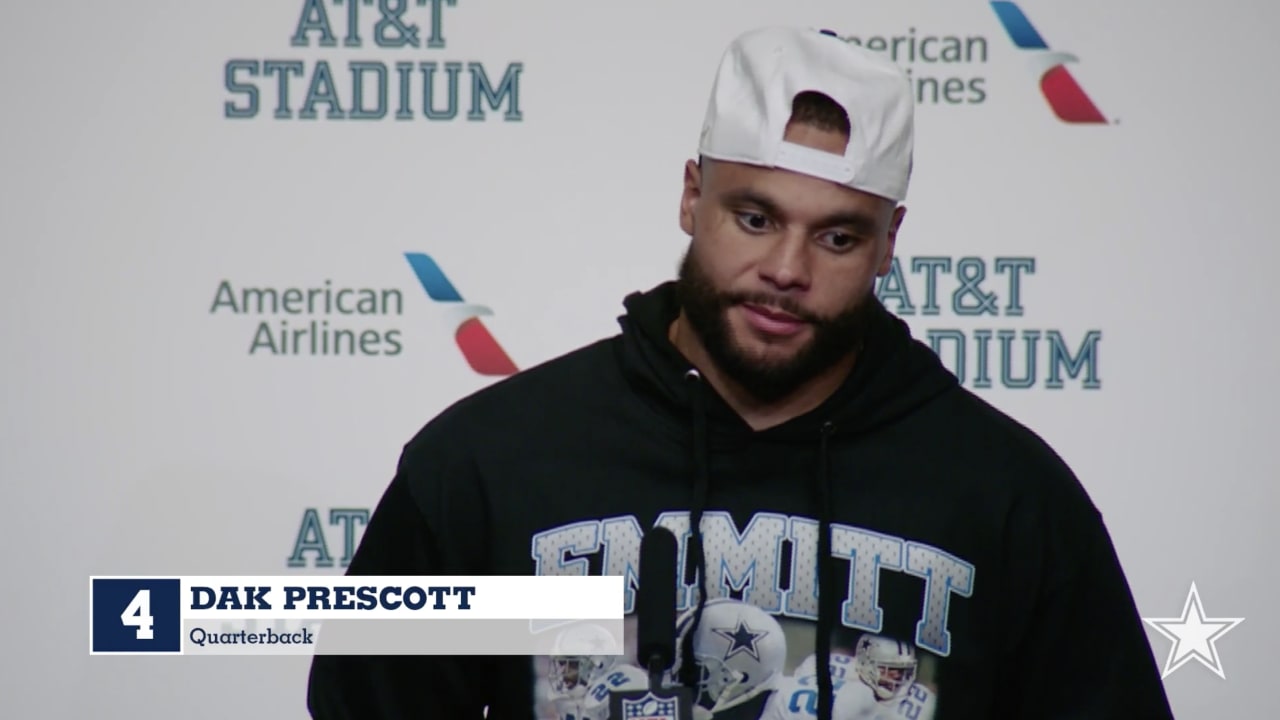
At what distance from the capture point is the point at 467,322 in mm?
2299

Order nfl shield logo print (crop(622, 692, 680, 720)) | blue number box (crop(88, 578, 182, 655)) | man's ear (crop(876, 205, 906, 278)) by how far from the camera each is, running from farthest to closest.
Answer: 1. blue number box (crop(88, 578, 182, 655))
2. man's ear (crop(876, 205, 906, 278))
3. nfl shield logo print (crop(622, 692, 680, 720))

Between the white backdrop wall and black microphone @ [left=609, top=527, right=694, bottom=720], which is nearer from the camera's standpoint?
black microphone @ [left=609, top=527, right=694, bottom=720]

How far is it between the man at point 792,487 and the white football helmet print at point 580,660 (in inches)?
1.4

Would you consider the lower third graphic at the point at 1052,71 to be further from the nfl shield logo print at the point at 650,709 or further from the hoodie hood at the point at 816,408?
the nfl shield logo print at the point at 650,709

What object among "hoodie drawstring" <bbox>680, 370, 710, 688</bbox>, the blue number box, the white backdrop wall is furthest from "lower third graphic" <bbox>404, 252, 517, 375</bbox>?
"hoodie drawstring" <bbox>680, 370, 710, 688</bbox>

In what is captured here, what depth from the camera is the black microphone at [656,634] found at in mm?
1397

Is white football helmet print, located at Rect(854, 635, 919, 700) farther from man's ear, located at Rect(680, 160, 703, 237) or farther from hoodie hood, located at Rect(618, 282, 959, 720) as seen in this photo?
man's ear, located at Rect(680, 160, 703, 237)

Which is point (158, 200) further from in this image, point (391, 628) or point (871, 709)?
point (871, 709)

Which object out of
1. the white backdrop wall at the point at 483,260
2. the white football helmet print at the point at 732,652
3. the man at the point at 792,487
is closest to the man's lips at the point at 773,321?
the man at the point at 792,487

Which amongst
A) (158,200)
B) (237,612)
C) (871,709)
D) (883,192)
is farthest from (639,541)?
(158,200)

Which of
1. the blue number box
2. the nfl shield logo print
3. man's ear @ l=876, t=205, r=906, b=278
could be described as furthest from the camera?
Result: the blue number box

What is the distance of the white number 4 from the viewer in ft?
7.50

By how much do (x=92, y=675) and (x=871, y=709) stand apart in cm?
134

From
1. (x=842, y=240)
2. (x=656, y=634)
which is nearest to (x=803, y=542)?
(x=656, y=634)
